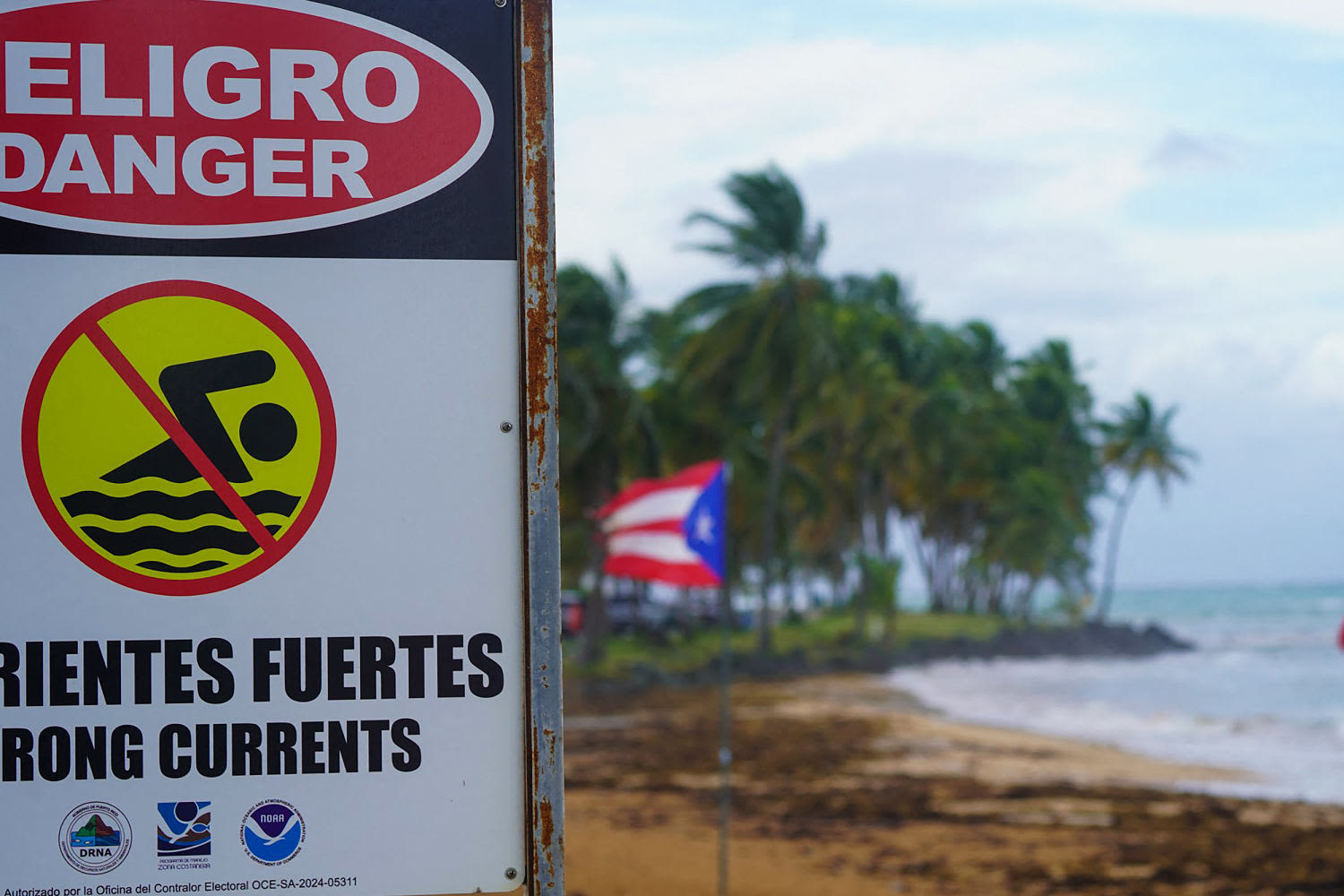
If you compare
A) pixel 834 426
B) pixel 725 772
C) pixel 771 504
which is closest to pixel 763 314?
pixel 771 504

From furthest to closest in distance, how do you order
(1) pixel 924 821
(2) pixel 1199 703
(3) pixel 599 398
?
1. (3) pixel 599 398
2. (2) pixel 1199 703
3. (1) pixel 924 821

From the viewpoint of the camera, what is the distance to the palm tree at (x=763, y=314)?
3569 centimetres

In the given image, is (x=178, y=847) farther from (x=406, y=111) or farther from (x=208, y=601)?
(x=406, y=111)

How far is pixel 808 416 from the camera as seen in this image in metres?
39.7

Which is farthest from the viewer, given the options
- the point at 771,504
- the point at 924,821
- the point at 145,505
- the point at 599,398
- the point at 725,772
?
the point at 599,398

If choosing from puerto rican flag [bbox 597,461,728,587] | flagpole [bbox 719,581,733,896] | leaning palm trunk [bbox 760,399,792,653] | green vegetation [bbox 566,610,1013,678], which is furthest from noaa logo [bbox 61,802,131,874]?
green vegetation [bbox 566,610,1013,678]

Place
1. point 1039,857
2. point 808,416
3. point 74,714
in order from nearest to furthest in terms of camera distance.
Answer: point 74,714
point 1039,857
point 808,416

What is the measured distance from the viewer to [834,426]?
4816 cm

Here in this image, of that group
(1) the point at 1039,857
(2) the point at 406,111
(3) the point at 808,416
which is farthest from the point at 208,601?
(3) the point at 808,416

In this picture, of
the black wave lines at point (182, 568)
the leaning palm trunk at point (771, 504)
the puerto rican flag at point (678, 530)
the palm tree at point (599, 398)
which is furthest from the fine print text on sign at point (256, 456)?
the palm tree at point (599, 398)

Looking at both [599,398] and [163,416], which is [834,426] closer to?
[599,398]

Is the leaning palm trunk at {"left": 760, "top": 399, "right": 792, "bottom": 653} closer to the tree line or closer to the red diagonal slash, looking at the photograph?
the tree line

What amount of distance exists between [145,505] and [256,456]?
171 millimetres

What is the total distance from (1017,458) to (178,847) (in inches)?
2375
